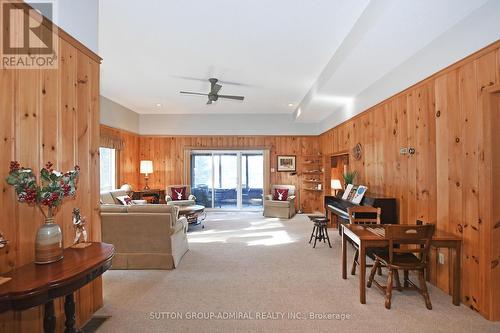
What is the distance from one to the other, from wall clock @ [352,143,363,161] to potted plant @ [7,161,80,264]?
4.79 meters

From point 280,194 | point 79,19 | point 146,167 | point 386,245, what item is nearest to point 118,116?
point 146,167

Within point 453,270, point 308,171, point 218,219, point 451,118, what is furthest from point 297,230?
point 451,118

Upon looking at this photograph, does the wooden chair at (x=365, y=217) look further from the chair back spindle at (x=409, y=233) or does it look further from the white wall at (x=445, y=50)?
the white wall at (x=445, y=50)

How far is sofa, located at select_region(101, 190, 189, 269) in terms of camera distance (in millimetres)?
3506

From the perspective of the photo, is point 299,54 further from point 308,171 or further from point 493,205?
point 308,171

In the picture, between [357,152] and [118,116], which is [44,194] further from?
[118,116]

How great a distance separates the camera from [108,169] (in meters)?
6.94

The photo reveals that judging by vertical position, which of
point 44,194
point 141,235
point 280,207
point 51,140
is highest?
point 51,140

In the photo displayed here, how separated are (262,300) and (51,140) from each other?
2436 mm

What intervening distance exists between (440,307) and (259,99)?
17.5 ft

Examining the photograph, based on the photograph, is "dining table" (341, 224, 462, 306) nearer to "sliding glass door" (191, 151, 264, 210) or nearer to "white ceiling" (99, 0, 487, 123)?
"white ceiling" (99, 0, 487, 123)

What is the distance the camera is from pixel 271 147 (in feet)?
27.6

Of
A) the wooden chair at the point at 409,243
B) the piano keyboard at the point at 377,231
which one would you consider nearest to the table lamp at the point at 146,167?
the piano keyboard at the point at 377,231

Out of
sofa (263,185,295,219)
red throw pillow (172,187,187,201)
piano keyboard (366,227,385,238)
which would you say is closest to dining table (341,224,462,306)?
piano keyboard (366,227,385,238)
